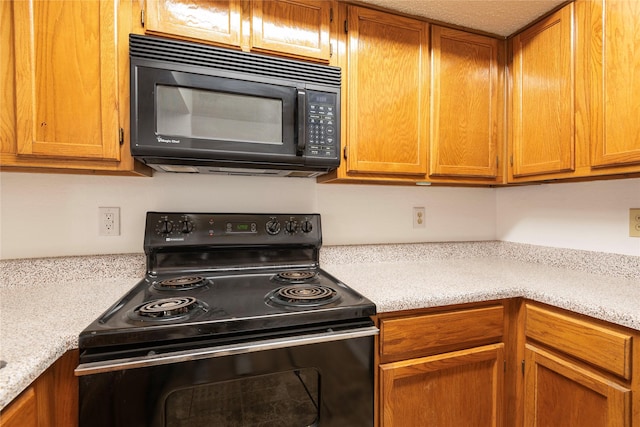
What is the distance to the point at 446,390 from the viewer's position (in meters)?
1.13

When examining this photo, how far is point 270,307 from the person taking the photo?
0.96 metres

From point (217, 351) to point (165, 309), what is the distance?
20 cm

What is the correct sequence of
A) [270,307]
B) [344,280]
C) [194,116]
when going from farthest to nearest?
[344,280] < [194,116] < [270,307]

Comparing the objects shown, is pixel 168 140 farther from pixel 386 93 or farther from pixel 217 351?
pixel 386 93

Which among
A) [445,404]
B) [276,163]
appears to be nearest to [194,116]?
[276,163]

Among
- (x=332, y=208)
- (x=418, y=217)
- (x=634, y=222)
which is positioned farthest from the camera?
(x=418, y=217)

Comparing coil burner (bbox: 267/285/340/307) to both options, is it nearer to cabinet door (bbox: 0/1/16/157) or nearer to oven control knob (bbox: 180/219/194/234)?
oven control knob (bbox: 180/219/194/234)

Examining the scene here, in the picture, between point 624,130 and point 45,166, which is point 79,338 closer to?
point 45,166

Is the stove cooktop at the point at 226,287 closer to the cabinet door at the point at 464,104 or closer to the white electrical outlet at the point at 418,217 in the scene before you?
the white electrical outlet at the point at 418,217

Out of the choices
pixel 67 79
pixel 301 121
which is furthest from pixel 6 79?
pixel 301 121

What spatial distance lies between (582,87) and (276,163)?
49.9 inches

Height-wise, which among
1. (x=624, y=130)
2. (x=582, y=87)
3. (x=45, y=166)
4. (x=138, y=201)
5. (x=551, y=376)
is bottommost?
(x=551, y=376)

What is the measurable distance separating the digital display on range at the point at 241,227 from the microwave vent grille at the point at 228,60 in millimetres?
631

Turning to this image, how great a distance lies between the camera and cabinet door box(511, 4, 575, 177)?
1.30 meters
